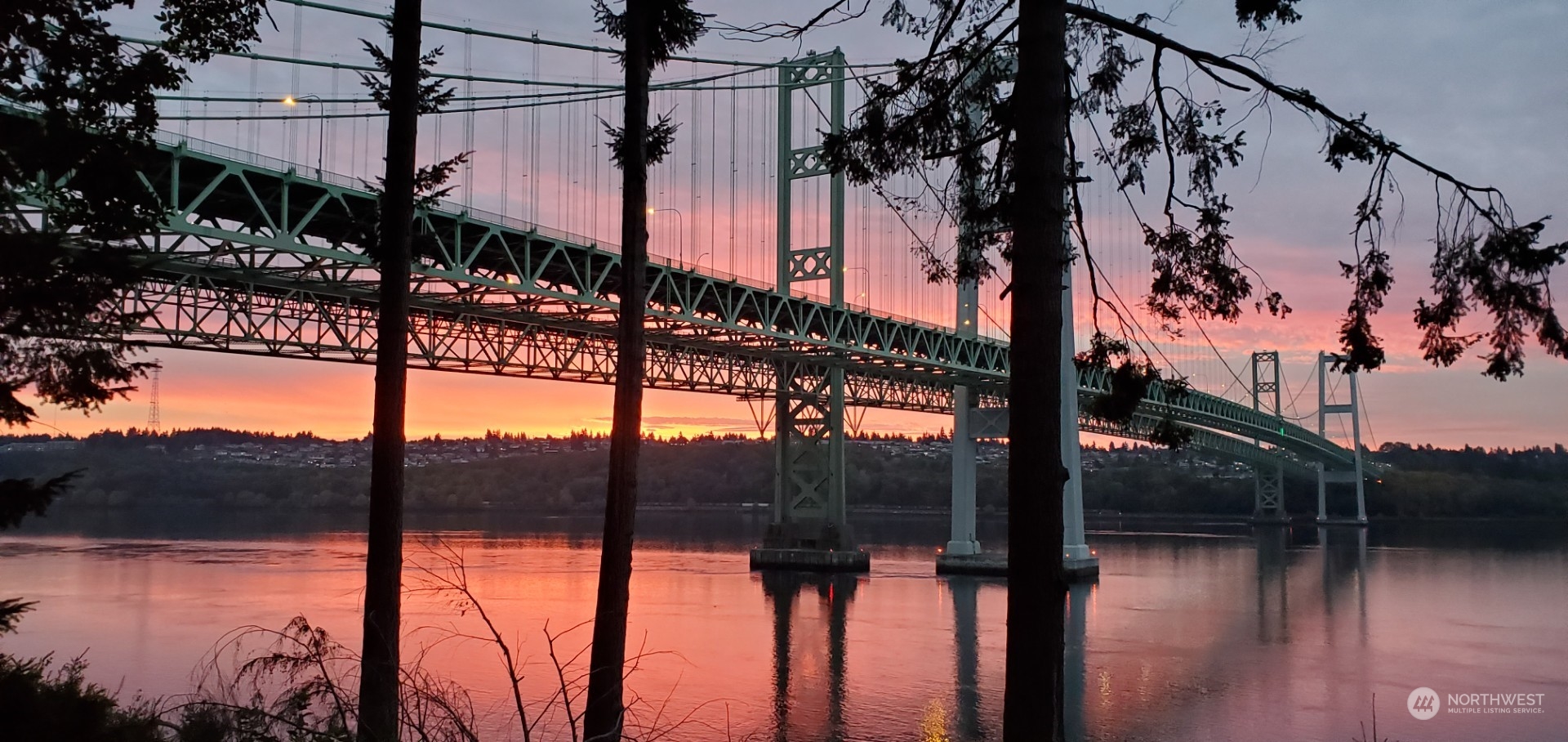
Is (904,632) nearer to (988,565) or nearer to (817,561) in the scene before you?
(988,565)

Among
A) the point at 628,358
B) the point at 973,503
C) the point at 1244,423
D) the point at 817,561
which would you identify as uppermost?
the point at 1244,423

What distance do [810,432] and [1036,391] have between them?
44100mm

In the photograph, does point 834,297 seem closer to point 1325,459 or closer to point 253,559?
point 253,559

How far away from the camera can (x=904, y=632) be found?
102 feet

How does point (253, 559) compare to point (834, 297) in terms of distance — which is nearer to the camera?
point (834, 297)

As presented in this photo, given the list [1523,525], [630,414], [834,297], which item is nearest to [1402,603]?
[834,297]

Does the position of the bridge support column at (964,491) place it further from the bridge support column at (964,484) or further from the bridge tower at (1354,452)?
the bridge tower at (1354,452)

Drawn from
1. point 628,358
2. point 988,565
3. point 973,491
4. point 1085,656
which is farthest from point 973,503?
point 628,358

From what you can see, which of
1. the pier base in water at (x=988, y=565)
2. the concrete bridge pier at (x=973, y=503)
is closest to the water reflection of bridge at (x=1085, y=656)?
the pier base in water at (x=988, y=565)

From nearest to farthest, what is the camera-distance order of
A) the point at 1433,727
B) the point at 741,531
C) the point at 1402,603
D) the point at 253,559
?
the point at 1433,727 < the point at 1402,603 < the point at 253,559 < the point at 741,531

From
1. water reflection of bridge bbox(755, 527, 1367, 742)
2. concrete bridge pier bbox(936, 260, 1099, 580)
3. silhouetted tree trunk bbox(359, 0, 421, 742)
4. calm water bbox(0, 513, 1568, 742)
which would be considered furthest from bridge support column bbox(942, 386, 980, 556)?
silhouetted tree trunk bbox(359, 0, 421, 742)

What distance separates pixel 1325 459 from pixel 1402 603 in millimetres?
73716

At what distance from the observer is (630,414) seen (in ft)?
32.3

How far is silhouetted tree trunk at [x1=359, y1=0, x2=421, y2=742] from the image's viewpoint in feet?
29.9
